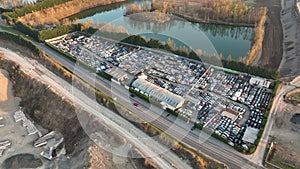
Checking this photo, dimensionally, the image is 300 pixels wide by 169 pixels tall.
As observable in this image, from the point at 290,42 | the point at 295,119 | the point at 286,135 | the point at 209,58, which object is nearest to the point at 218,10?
the point at 290,42

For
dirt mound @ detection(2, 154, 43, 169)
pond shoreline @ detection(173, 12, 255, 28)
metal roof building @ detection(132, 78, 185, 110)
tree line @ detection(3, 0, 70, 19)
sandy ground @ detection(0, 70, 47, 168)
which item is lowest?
dirt mound @ detection(2, 154, 43, 169)

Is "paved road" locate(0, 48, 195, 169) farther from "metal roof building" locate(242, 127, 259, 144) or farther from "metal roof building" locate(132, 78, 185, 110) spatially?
"metal roof building" locate(242, 127, 259, 144)

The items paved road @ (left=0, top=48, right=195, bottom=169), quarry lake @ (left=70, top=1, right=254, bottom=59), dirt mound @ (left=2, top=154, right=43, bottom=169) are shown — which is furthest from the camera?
quarry lake @ (left=70, top=1, right=254, bottom=59)

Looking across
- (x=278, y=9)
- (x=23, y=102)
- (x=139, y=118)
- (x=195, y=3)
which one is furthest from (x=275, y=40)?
(x=23, y=102)

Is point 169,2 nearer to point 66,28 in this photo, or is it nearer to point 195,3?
point 195,3

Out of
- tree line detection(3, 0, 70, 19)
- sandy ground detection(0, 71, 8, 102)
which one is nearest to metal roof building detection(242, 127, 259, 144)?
sandy ground detection(0, 71, 8, 102)

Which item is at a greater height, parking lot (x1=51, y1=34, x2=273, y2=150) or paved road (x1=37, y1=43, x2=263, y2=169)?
parking lot (x1=51, y1=34, x2=273, y2=150)

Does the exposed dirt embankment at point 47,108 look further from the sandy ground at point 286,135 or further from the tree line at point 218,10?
the tree line at point 218,10
